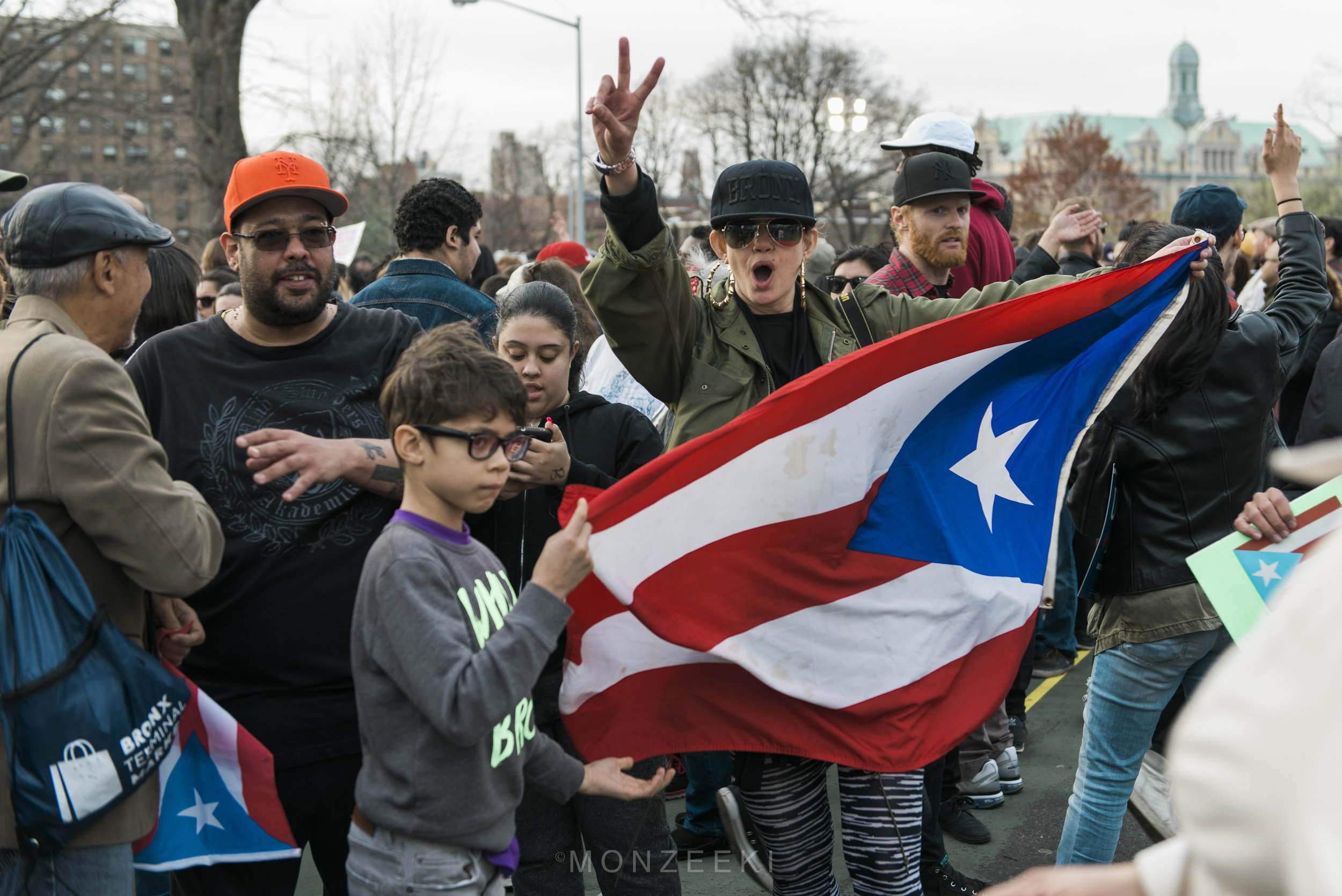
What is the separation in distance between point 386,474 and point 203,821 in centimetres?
92

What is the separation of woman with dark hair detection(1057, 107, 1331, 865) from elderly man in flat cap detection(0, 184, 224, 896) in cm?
266

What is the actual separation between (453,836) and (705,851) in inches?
101

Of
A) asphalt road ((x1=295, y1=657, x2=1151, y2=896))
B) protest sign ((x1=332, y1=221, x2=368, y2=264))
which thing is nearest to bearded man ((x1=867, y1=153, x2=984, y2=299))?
asphalt road ((x1=295, y1=657, x2=1151, y2=896))

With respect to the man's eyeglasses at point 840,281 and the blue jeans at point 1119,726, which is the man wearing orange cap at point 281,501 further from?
the man's eyeglasses at point 840,281

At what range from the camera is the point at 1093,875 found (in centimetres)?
116

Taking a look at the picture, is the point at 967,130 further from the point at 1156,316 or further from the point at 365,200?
the point at 365,200

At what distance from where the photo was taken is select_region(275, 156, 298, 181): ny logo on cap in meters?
2.88

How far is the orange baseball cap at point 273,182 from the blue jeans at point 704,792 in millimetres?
2803

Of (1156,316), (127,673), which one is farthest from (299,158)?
(1156,316)

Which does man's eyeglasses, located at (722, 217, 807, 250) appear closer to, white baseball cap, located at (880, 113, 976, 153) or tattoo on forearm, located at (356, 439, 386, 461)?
tattoo on forearm, located at (356, 439, 386, 461)

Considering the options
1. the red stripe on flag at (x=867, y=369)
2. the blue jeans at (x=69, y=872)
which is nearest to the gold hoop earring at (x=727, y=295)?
the red stripe on flag at (x=867, y=369)

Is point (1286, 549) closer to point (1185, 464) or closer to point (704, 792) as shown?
point (1185, 464)

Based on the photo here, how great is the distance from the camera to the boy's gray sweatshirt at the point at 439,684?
2.18 metres

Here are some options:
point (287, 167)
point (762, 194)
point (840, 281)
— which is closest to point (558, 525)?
point (762, 194)
